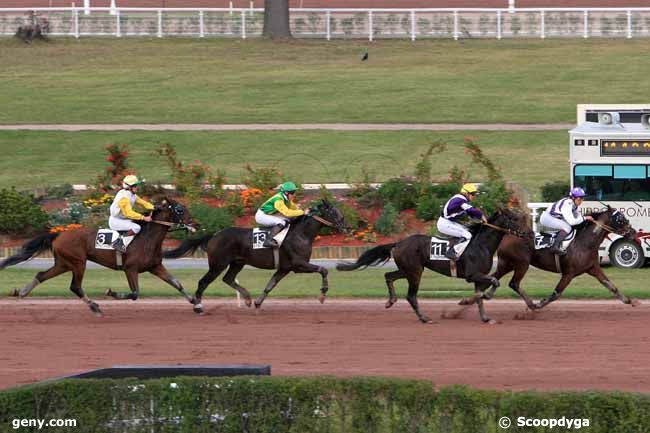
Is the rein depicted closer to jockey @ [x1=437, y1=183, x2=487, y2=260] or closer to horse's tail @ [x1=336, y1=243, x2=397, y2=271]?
horse's tail @ [x1=336, y1=243, x2=397, y2=271]

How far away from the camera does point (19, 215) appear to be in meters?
24.4

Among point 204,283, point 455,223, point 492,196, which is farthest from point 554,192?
point 204,283

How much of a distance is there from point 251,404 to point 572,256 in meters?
8.64

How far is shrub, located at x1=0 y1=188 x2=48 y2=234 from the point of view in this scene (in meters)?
24.3

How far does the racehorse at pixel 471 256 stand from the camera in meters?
17.2

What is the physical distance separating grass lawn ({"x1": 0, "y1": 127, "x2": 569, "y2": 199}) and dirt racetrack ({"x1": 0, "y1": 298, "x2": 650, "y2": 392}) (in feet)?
31.8

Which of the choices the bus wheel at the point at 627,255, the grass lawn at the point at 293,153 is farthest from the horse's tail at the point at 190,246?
the grass lawn at the point at 293,153

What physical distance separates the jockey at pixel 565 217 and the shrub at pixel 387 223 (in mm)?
5885

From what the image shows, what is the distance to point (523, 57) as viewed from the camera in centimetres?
4094

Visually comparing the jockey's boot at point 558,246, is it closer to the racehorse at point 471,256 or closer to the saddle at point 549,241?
the saddle at point 549,241

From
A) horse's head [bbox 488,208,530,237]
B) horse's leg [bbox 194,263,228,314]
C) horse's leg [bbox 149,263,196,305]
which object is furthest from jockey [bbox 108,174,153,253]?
horse's head [bbox 488,208,530,237]

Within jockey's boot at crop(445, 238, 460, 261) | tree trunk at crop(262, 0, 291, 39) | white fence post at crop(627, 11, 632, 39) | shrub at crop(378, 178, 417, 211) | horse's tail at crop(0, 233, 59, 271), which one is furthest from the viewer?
tree trunk at crop(262, 0, 291, 39)

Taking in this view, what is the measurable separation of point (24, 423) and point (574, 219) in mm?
9915

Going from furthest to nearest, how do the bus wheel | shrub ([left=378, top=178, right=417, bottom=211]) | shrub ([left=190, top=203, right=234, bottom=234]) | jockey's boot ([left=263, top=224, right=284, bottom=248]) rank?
shrub ([left=378, top=178, right=417, bottom=211]) < shrub ([left=190, top=203, right=234, bottom=234]) < the bus wheel < jockey's boot ([left=263, top=224, right=284, bottom=248])
